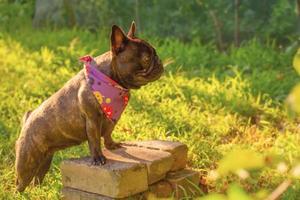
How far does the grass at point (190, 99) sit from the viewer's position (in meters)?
4.42

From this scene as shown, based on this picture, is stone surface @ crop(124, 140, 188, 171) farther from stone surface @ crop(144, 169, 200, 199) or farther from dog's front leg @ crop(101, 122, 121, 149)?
dog's front leg @ crop(101, 122, 121, 149)

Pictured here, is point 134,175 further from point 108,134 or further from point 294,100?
point 294,100

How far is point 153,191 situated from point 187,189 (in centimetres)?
29

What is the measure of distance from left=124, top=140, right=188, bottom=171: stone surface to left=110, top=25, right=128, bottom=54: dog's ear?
2.93 feet

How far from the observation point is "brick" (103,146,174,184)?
11.5ft

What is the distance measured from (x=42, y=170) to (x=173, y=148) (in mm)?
868

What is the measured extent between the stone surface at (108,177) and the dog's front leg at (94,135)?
60 mm

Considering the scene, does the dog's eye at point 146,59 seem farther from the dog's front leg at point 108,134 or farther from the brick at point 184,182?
the brick at point 184,182

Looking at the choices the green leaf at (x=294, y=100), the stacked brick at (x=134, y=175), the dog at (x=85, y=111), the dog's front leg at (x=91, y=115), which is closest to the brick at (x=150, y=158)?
the stacked brick at (x=134, y=175)

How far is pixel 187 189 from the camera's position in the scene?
375cm

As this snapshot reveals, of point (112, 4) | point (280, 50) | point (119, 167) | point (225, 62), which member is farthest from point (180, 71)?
point (119, 167)

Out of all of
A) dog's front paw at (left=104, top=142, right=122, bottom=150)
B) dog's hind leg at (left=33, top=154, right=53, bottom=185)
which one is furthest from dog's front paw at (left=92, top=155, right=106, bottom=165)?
dog's hind leg at (left=33, top=154, right=53, bottom=185)

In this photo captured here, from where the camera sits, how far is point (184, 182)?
12.3 feet

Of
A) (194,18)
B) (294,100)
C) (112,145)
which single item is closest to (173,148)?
(112,145)
